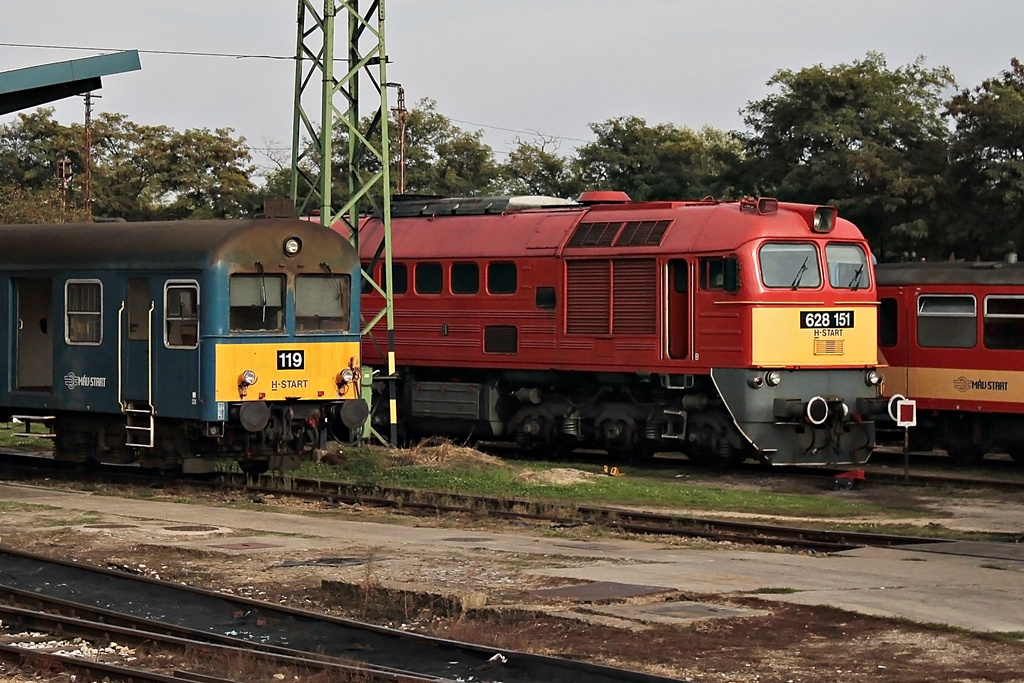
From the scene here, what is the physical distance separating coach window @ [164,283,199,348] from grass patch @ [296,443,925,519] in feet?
10.9

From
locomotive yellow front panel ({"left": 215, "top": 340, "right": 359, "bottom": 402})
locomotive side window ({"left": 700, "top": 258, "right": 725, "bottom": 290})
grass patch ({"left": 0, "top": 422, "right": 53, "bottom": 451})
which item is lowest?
grass patch ({"left": 0, "top": 422, "right": 53, "bottom": 451})

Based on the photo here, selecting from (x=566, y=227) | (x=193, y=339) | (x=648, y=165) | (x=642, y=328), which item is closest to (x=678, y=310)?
(x=642, y=328)

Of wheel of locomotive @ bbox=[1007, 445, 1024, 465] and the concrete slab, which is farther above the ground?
wheel of locomotive @ bbox=[1007, 445, 1024, 465]

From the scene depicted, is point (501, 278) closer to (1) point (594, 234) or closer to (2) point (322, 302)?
(1) point (594, 234)

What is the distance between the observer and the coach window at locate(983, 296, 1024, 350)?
2422 cm

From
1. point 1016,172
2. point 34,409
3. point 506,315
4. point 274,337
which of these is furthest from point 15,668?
point 1016,172

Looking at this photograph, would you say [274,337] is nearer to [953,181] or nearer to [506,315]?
[506,315]

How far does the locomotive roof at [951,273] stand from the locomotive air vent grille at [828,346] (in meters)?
2.68

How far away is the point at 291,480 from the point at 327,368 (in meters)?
1.79

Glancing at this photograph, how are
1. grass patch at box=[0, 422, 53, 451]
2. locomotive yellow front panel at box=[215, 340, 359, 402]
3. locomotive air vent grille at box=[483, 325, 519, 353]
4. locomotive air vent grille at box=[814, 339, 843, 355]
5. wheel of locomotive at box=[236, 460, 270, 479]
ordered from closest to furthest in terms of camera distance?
locomotive yellow front panel at box=[215, 340, 359, 402] < wheel of locomotive at box=[236, 460, 270, 479] < locomotive air vent grille at box=[814, 339, 843, 355] < locomotive air vent grille at box=[483, 325, 519, 353] < grass patch at box=[0, 422, 53, 451]

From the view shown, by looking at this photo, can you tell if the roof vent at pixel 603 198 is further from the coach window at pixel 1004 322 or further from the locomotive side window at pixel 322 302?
the locomotive side window at pixel 322 302

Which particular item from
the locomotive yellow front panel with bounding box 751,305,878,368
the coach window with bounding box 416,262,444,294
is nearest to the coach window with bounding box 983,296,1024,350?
the locomotive yellow front panel with bounding box 751,305,878,368

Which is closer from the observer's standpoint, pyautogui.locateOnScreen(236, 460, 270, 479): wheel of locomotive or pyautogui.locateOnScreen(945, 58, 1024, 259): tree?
pyautogui.locateOnScreen(236, 460, 270, 479): wheel of locomotive

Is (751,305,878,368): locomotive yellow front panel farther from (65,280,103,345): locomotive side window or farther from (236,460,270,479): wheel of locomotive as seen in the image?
(65,280,103,345): locomotive side window
